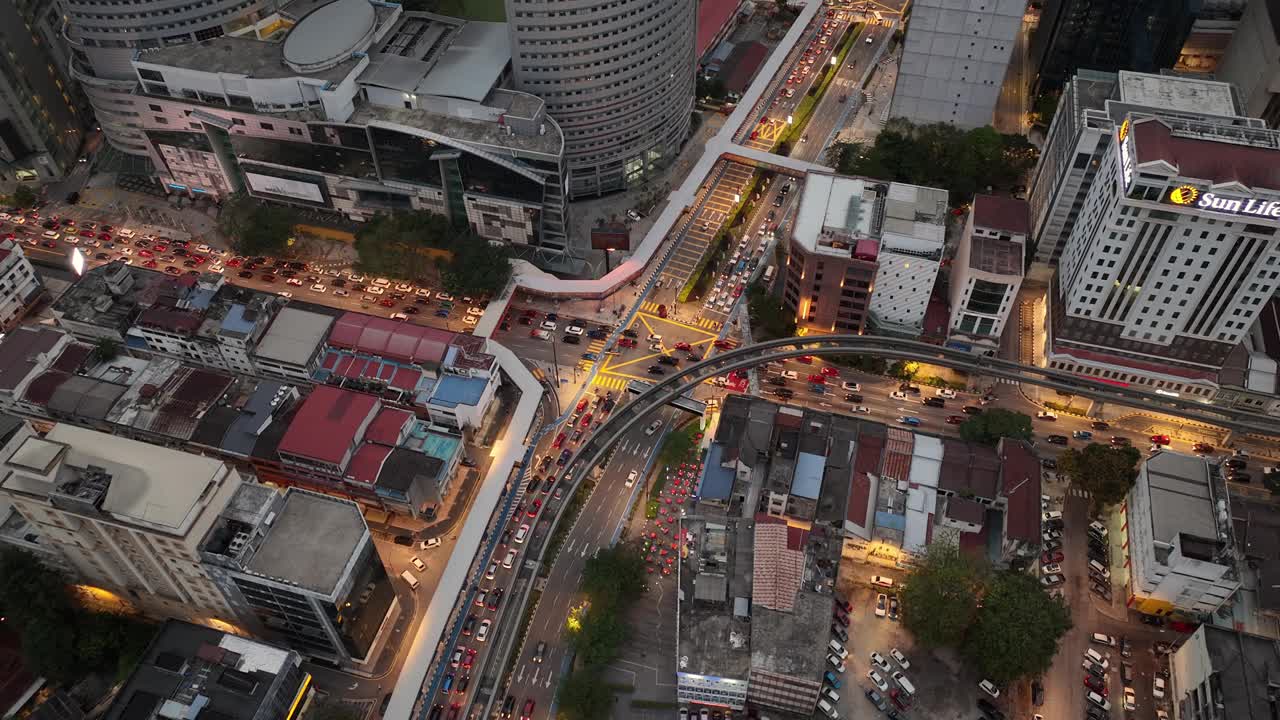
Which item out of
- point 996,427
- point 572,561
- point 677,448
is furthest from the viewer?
point 677,448

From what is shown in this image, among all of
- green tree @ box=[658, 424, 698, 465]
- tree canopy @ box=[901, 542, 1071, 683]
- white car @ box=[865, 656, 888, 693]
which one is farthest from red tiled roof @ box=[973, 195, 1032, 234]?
white car @ box=[865, 656, 888, 693]

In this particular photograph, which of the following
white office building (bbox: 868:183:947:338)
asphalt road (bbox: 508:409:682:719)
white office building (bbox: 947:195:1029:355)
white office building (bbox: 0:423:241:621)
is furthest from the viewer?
white office building (bbox: 868:183:947:338)

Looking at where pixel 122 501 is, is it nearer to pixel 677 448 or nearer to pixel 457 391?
pixel 457 391

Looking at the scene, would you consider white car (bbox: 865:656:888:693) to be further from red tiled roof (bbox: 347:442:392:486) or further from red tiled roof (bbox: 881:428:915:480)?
red tiled roof (bbox: 347:442:392:486)

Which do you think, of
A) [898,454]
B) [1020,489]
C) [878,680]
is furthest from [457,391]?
[1020,489]

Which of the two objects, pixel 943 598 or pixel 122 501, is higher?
pixel 943 598

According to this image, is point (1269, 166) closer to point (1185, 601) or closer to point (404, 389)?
point (1185, 601)

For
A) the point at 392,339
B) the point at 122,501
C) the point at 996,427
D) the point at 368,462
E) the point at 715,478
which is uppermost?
the point at 996,427
